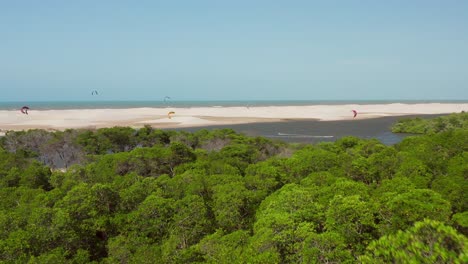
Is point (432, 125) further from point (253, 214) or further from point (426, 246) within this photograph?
point (426, 246)

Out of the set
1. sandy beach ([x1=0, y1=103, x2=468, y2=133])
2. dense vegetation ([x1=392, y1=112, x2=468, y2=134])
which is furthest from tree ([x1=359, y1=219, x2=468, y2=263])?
sandy beach ([x1=0, y1=103, x2=468, y2=133])

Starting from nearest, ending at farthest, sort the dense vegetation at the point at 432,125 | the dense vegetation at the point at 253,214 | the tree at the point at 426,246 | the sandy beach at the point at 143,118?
the tree at the point at 426,246 → the dense vegetation at the point at 253,214 → the dense vegetation at the point at 432,125 → the sandy beach at the point at 143,118

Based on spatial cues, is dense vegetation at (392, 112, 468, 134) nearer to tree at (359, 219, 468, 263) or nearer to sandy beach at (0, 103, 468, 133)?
sandy beach at (0, 103, 468, 133)

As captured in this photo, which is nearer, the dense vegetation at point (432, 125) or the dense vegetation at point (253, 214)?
the dense vegetation at point (253, 214)

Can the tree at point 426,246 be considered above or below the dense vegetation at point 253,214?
above

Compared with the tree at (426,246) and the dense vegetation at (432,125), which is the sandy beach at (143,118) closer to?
the dense vegetation at (432,125)

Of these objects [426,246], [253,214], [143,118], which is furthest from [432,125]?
[143,118]

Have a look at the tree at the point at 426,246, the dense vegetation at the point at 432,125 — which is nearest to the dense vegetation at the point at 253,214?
the tree at the point at 426,246

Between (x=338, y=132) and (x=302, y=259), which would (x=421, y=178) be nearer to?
(x=302, y=259)
